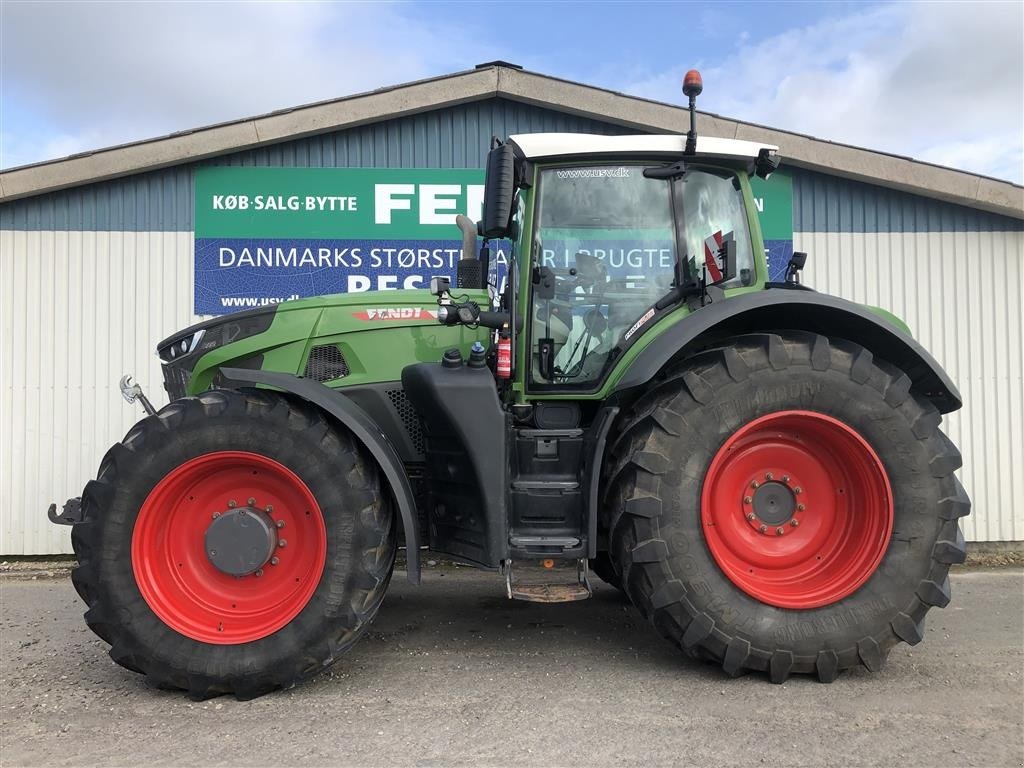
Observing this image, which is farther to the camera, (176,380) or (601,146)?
(176,380)

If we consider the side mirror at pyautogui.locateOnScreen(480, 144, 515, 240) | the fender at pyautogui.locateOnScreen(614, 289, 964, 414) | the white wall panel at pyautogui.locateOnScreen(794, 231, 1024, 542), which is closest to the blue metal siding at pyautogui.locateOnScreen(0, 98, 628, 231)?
the white wall panel at pyautogui.locateOnScreen(794, 231, 1024, 542)

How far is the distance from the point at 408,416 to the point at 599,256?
50.1 inches

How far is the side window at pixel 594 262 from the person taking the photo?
3.47 m

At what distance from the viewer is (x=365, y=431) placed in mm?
3152

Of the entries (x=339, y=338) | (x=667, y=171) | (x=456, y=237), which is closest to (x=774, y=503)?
(x=667, y=171)

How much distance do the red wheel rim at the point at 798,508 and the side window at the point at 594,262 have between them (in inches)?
32.2

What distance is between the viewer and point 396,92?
6.11 meters

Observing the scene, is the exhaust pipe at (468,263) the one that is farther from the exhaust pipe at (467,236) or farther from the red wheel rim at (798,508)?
the red wheel rim at (798,508)

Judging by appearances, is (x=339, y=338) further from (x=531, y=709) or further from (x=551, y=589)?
(x=531, y=709)

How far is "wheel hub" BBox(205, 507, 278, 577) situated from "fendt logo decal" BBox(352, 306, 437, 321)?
115cm

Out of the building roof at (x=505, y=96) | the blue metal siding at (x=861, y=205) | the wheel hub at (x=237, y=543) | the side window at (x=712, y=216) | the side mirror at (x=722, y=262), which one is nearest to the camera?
the wheel hub at (x=237, y=543)

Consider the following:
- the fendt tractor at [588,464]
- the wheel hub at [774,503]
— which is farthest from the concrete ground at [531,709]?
the wheel hub at [774,503]

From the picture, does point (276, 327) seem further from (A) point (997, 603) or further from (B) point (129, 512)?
(A) point (997, 603)

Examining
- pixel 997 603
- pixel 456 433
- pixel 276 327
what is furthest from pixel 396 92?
pixel 997 603
